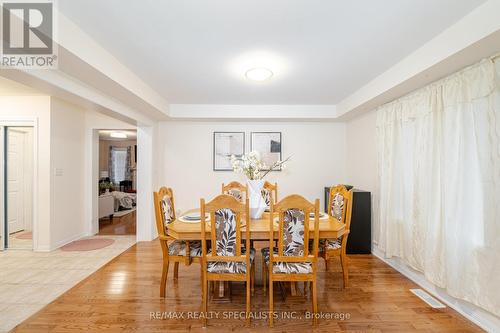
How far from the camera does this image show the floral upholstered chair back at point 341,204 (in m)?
2.60

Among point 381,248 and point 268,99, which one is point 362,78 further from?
point 381,248

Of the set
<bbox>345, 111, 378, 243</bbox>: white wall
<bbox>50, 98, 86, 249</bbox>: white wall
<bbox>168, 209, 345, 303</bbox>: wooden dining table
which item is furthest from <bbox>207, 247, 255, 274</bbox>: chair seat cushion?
<bbox>50, 98, 86, 249</bbox>: white wall

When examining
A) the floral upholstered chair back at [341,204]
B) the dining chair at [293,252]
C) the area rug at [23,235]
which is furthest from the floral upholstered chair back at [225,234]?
the area rug at [23,235]

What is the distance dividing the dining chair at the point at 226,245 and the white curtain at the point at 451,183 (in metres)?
1.91

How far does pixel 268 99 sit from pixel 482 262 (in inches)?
124

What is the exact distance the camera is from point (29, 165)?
4.59 meters

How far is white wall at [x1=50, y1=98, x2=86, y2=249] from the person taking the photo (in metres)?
3.77

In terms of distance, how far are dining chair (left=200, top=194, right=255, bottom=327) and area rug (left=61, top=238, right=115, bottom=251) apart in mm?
2834

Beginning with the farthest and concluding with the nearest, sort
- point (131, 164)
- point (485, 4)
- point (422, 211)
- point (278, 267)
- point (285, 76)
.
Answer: point (131, 164)
point (285, 76)
point (422, 211)
point (278, 267)
point (485, 4)

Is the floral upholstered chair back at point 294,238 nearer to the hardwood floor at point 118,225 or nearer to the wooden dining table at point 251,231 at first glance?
the wooden dining table at point 251,231

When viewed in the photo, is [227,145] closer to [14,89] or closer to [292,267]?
[292,267]

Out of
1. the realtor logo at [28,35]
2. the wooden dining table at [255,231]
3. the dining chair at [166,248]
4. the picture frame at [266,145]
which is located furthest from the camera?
the picture frame at [266,145]

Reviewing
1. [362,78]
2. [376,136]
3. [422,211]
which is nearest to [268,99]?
[362,78]

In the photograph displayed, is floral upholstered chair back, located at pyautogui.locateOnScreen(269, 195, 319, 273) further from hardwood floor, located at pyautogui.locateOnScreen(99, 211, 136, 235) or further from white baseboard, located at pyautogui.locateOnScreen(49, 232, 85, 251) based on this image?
hardwood floor, located at pyautogui.locateOnScreen(99, 211, 136, 235)
